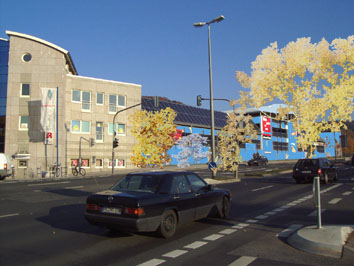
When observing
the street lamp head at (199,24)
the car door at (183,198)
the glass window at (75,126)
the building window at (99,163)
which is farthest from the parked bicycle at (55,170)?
the car door at (183,198)

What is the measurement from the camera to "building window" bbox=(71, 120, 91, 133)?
127ft

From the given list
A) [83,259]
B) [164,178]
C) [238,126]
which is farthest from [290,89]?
[83,259]

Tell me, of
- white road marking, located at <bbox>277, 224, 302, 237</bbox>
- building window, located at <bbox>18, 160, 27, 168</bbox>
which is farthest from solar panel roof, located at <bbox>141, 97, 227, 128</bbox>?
white road marking, located at <bbox>277, 224, 302, 237</bbox>

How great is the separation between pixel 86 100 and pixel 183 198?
3468cm

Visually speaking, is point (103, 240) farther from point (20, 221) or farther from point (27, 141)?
point (27, 141)

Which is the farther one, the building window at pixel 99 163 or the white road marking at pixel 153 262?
the building window at pixel 99 163

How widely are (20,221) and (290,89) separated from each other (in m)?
25.6

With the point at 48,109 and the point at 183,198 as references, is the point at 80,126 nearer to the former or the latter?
the point at 48,109

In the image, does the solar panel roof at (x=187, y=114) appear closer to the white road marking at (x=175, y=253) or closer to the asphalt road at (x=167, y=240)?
the asphalt road at (x=167, y=240)

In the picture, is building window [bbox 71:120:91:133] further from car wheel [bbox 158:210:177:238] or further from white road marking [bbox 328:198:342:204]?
car wheel [bbox 158:210:177:238]

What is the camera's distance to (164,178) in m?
7.34

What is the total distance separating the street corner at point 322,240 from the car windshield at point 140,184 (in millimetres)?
2973

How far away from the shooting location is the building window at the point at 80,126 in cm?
3859

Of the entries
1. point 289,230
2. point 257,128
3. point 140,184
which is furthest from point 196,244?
point 257,128
